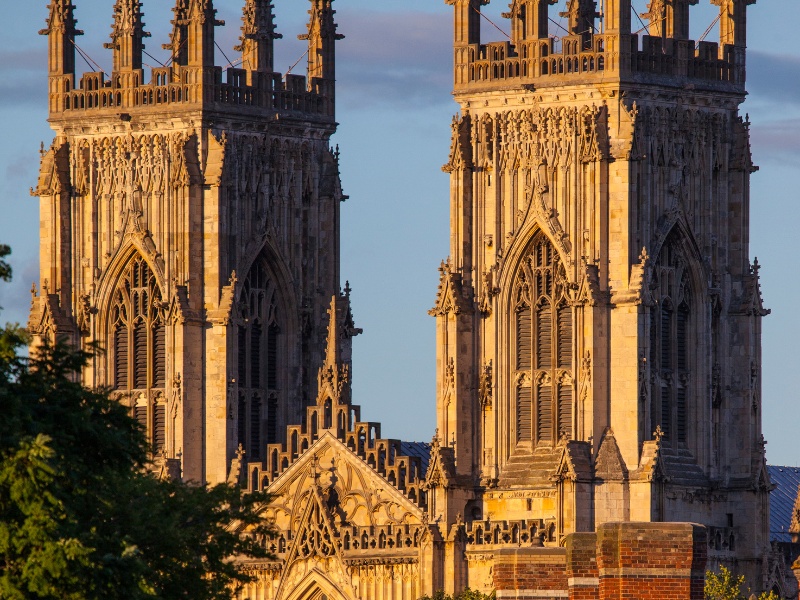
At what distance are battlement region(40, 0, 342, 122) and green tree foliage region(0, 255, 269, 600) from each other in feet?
118

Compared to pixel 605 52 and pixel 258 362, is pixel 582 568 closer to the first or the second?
pixel 605 52

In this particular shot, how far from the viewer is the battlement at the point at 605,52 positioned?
75.2 metres

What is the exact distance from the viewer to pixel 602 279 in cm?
7406

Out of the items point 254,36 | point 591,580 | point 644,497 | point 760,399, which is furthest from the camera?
point 254,36

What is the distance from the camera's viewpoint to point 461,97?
254ft

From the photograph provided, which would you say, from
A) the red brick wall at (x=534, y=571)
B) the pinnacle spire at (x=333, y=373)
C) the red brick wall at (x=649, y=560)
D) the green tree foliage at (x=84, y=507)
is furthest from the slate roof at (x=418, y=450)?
the red brick wall at (x=649, y=560)

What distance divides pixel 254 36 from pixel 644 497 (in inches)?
775

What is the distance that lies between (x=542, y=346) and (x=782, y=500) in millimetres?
18269

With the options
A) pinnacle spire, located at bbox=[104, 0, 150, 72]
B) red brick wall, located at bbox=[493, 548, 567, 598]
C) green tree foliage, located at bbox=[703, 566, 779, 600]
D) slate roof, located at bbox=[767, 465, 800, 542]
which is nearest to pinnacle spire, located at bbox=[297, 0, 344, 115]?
pinnacle spire, located at bbox=[104, 0, 150, 72]

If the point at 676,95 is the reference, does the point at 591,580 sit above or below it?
below

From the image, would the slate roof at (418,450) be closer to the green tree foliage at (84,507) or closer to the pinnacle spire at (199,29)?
the pinnacle spire at (199,29)

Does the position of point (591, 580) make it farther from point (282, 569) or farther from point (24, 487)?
point (282, 569)

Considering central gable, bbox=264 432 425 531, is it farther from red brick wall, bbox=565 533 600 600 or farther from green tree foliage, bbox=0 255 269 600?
red brick wall, bbox=565 533 600 600

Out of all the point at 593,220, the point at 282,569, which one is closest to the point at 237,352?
the point at 282,569
